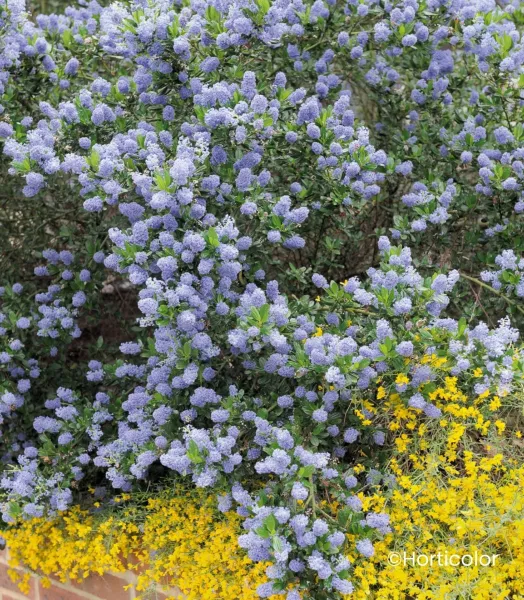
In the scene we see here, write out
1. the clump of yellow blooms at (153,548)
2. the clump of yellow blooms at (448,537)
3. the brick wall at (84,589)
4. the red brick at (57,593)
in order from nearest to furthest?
the clump of yellow blooms at (448,537), the clump of yellow blooms at (153,548), the brick wall at (84,589), the red brick at (57,593)

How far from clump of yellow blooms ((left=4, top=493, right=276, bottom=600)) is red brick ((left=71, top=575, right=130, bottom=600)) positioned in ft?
0.11

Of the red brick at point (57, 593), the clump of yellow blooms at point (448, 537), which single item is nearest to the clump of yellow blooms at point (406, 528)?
the clump of yellow blooms at point (448, 537)

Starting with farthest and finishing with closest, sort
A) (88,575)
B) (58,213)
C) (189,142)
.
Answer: (58,213) → (88,575) → (189,142)

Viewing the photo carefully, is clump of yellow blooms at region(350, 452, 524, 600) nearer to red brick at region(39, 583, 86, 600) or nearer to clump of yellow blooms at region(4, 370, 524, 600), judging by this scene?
clump of yellow blooms at region(4, 370, 524, 600)

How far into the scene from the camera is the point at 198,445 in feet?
7.39

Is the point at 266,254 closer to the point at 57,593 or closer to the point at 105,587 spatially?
the point at 105,587

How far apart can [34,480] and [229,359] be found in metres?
0.81

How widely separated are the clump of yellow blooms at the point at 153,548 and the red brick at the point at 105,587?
3cm

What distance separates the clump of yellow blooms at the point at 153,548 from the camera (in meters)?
2.46

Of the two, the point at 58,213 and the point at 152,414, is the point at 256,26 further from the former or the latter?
the point at 152,414

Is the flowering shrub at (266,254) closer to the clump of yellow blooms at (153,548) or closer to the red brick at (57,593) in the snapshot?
the clump of yellow blooms at (153,548)

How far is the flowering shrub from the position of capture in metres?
2.29

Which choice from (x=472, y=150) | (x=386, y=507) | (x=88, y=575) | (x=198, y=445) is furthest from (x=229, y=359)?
(x=472, y=150)

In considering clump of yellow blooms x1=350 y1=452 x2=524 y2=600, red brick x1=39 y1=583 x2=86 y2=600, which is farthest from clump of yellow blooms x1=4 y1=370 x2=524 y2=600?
red brick x1=39 y1=583 x2=86 y2=600
